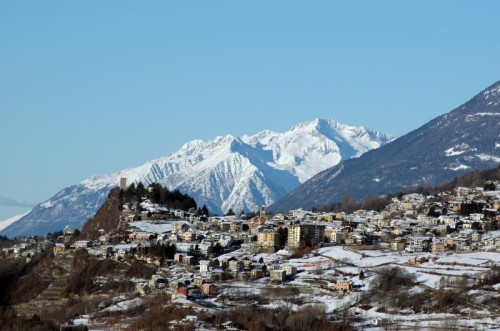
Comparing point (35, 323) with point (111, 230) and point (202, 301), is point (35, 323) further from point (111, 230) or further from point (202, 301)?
point (111, 230)

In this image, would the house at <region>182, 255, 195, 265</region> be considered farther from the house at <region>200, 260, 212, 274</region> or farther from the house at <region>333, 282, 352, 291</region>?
the house at <region>333, 282, 352, 291</region>

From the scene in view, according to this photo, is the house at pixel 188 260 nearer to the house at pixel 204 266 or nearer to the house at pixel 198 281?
the house at pixel 204 266

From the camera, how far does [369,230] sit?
497ft

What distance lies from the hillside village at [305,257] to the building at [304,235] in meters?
0.16

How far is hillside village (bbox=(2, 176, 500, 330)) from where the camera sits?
10738 centimetres

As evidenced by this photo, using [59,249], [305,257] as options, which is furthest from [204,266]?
[59,249]

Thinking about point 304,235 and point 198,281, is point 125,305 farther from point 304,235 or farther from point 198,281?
point 304,235

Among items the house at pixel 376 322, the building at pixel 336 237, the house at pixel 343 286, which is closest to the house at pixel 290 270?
the house at pixel 343 286

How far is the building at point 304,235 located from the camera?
140 meters

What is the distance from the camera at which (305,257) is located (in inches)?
5236

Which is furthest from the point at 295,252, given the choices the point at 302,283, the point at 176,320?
the point at 176,320

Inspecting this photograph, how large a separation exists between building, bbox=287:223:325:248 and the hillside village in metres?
0.16

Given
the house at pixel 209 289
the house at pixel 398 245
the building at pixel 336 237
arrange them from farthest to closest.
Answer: the building at pixel 336 237
the house at pixel 398 245
the house at pixel 209 289

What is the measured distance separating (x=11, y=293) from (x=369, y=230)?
42.4 meters
